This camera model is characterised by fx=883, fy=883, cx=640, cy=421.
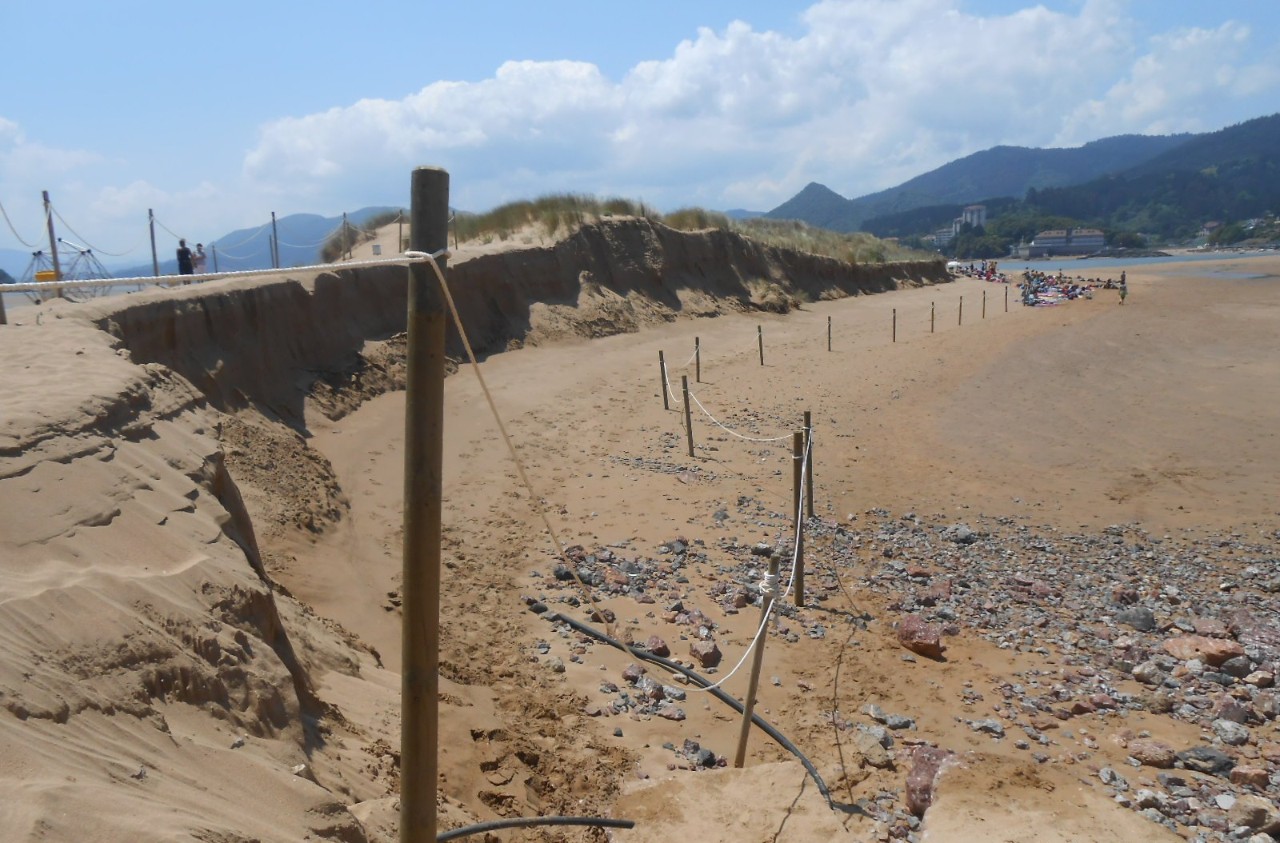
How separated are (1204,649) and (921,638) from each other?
7.41 ft

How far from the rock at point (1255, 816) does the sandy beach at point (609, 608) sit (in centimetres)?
4

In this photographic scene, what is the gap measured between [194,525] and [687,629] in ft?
13.5

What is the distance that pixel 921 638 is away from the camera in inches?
297

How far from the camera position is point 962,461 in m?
13.2

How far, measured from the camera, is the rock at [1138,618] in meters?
7.96

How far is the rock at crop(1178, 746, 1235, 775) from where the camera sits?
229 inches

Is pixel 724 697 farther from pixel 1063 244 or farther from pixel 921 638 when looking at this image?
pixel 1063 244

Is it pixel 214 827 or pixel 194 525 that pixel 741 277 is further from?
pixel 214 827

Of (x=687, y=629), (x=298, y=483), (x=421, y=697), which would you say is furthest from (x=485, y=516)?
(x=421, y=697)

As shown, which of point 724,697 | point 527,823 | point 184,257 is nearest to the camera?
point 527,823

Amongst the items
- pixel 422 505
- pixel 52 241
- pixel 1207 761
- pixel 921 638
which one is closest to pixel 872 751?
pixel 921 638

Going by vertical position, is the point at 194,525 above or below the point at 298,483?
above

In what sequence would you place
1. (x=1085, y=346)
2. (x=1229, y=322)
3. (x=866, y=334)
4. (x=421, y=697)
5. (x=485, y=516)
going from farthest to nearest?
(x=1229, y=322) < (x=866, y=334) < (x=1085, y=346) < (x=485, y=516) < (x=421, y=697)

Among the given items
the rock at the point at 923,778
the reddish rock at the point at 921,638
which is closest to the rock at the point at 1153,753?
the rock at the point at 923,778
